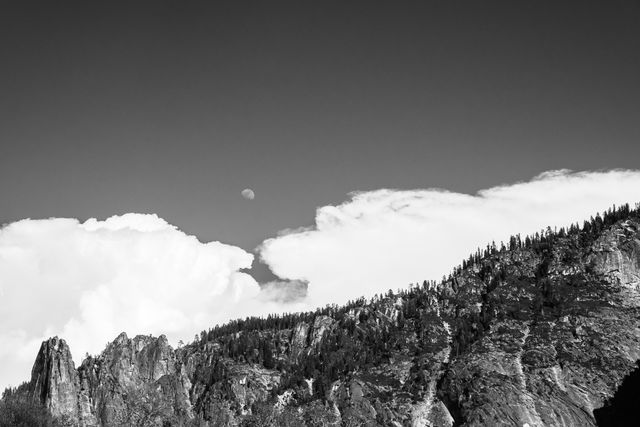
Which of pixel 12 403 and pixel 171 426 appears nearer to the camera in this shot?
pixel 12 403

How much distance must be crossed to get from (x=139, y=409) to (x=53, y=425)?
33.2 meters

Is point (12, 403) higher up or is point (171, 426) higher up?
point (12, 403)

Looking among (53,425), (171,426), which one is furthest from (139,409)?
(53,425)

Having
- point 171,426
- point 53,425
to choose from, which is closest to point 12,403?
point 53,425

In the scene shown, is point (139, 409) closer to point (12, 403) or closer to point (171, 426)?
point (171, 426)

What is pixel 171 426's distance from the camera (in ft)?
563

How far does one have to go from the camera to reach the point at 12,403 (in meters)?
132

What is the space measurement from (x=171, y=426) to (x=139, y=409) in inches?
466

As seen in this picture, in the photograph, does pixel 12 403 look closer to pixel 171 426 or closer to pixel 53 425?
pixel 53 425

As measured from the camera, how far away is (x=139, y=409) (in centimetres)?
16425

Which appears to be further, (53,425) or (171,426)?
(171,426)

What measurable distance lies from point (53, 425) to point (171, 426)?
4369cm

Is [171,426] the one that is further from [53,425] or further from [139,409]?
[53,425]
